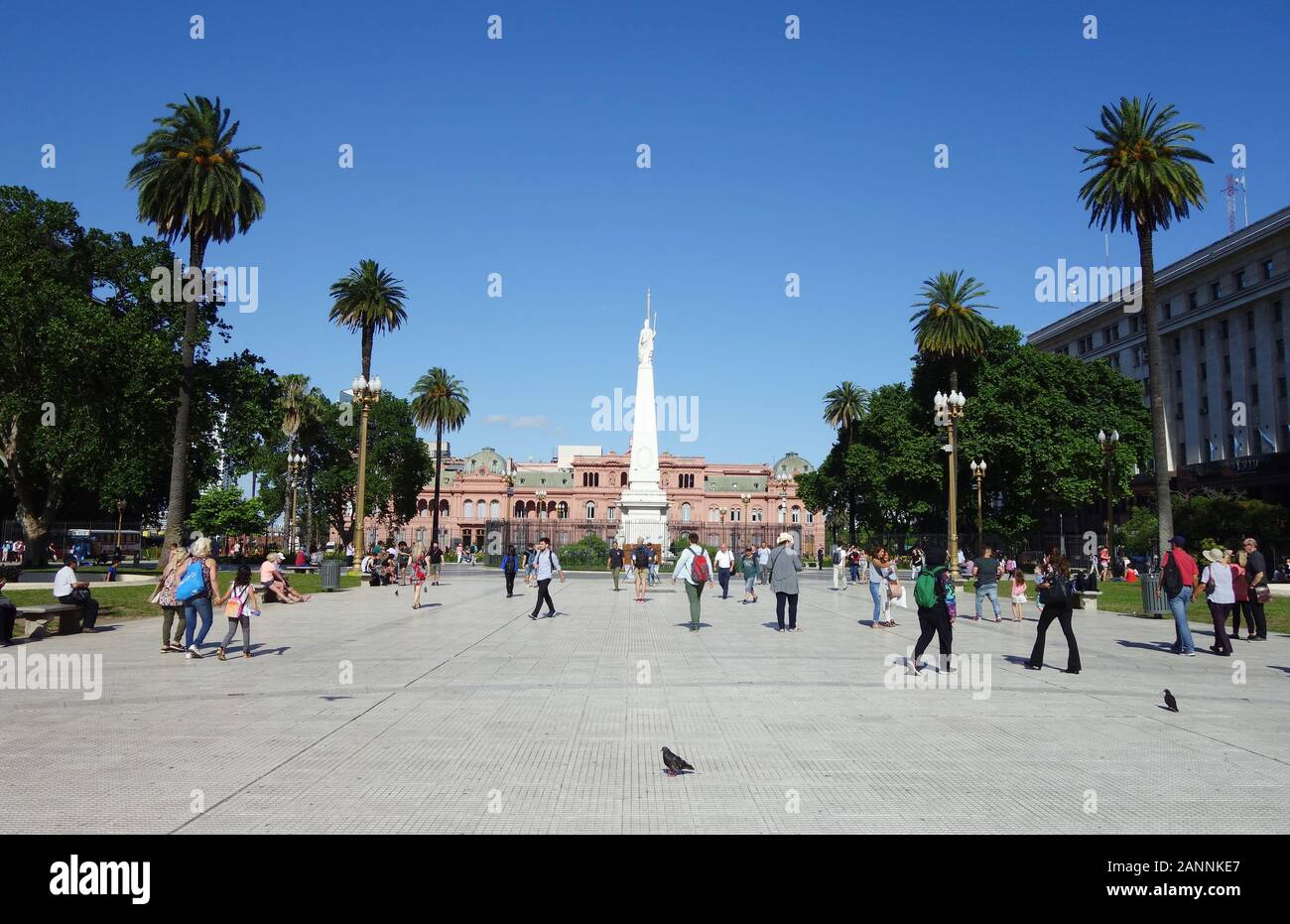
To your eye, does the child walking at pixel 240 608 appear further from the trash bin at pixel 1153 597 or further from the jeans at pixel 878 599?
the trash bin at pixel 1153 597

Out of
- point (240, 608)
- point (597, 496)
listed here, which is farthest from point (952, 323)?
point (597, 496)

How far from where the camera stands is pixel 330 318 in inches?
1909

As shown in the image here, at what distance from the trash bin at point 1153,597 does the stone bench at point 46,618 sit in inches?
881

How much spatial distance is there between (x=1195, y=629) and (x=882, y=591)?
20.0 ft

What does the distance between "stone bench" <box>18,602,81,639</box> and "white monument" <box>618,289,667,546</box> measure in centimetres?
3416

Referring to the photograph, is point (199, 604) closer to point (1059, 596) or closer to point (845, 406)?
point (1059, 596)

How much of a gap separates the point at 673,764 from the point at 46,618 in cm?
1353

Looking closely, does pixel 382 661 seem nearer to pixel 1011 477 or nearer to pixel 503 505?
pixel 1011 477

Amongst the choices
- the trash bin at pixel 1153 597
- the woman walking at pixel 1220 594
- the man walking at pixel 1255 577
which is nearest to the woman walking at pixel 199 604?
the woman walking at pixel 1220 594

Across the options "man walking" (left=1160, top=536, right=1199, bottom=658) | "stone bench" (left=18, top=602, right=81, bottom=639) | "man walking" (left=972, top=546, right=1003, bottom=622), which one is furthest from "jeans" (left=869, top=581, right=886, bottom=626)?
"stone bench" (left=18, top=602, right=81, bottom=639)

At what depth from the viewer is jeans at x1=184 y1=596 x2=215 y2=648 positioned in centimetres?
1332

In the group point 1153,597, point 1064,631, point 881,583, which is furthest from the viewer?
point 1153,597

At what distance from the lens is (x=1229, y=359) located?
56.8 meters
